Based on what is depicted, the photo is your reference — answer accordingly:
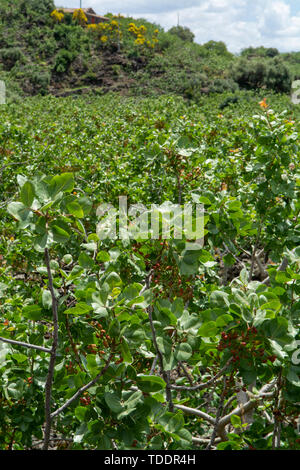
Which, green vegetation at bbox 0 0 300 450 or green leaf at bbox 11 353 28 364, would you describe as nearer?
green vegetation at bbox 0 0 300 450

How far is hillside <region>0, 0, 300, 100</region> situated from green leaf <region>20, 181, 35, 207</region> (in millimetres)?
30455

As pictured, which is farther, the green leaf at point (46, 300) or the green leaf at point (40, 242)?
the green leaf at point (46, 300)

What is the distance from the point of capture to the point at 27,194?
1.08 meters

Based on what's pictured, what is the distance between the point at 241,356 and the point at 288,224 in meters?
1.35

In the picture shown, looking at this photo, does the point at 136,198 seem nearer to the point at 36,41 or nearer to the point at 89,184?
the point at 89,184

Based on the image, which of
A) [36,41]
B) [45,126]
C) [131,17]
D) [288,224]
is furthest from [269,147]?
[131,17]

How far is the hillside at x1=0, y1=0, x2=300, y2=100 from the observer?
107 feet

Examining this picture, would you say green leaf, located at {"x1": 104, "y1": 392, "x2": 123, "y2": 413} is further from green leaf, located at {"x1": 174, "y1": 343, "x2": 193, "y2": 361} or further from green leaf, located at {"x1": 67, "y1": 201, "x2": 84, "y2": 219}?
green leaf, located at {"x1": 67, "y1": 201, "x2": 84, "y2": 219}

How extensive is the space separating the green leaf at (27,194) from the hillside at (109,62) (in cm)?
3045

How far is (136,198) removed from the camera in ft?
12.2

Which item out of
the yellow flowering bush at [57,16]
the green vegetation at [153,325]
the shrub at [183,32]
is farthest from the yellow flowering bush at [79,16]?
Answer: the green vegetation at [153,325]

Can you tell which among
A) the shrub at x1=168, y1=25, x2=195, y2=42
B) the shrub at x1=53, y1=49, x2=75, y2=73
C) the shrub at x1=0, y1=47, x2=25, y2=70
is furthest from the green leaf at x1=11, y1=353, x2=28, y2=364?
the shrub at x1=168, y1=25, x2=195, y2=42

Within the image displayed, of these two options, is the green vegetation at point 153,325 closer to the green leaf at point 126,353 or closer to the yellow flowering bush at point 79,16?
the green leaf at point 126,353

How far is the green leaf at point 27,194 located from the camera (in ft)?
3.53
